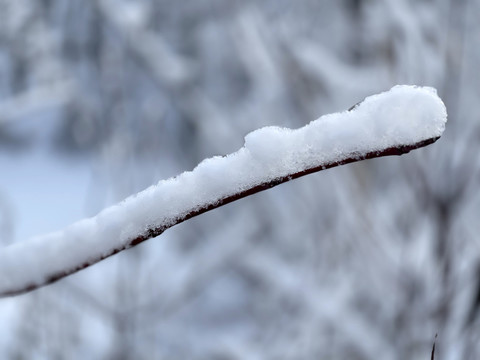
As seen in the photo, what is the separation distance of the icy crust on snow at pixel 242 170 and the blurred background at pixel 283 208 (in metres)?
0.38

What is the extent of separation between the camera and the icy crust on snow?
0.17 m

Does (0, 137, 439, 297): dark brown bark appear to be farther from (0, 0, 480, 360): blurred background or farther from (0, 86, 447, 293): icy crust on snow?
(0, 0, 480, 360): blurred background

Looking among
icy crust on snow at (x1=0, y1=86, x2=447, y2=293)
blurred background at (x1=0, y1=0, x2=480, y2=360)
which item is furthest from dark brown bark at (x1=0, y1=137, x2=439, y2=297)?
blurred background at (x1=0, y1=0, x2=480, y2=360)

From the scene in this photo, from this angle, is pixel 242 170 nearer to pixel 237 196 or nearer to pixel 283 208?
pixel 237 196

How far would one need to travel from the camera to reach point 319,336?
133cm

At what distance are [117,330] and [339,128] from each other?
48.3 inches

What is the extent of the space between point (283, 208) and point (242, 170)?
70.4 inches

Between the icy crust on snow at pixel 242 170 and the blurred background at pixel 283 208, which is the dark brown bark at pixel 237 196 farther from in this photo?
the blurred background at pixel 283 208

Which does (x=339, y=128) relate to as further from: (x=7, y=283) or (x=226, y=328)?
(x=226, y=328)

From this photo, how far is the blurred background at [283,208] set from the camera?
1.03 m

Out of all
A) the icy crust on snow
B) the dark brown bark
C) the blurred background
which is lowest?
the dark brown bark

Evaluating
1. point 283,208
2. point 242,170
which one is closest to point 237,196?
point 242,170

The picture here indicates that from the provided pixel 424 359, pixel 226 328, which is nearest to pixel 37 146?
pixel 226 328

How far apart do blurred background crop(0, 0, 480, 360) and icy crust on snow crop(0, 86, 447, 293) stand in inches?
14.9
